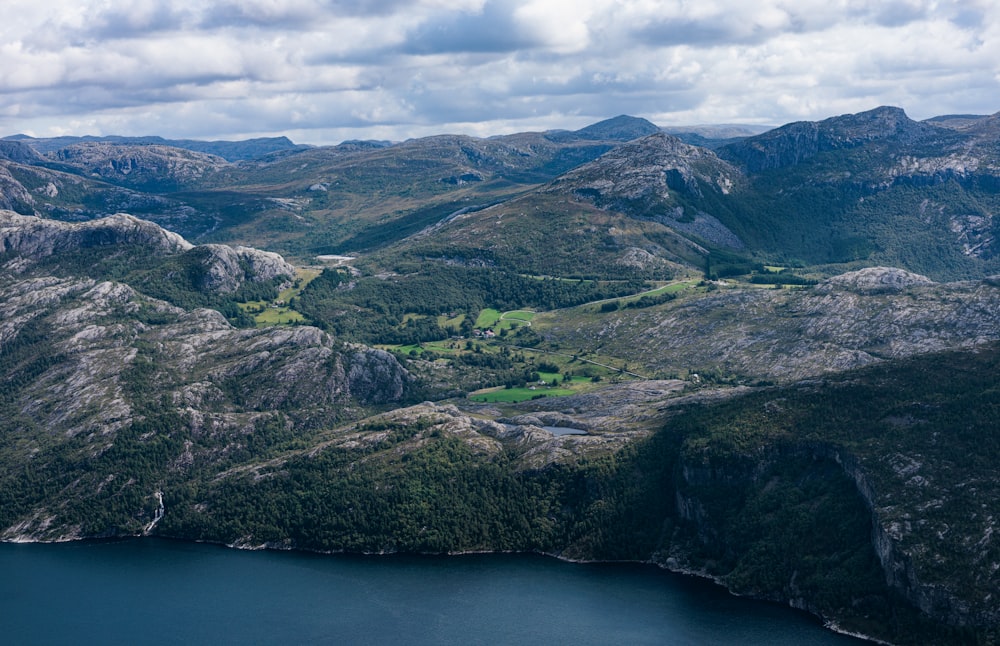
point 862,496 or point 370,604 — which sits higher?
point 862,496

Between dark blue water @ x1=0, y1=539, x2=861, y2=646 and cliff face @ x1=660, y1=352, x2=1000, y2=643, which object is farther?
dark blue water @ x1=0, y1=539, x2=861, y2=646

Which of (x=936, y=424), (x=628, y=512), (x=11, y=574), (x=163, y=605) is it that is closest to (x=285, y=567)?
(x=163, y=605)

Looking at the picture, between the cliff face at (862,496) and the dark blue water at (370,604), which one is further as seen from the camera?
the dark blue water at (370,604)

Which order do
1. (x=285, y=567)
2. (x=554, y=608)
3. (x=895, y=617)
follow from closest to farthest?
(x=895, y=617) < (x=554, y=608) < (x=285, y=567)

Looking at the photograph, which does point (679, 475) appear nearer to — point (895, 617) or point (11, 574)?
point (895, 617)

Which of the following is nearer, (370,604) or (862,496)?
(862,496)

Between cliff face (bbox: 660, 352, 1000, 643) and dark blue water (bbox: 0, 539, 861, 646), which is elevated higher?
cliff face (bbox: 660, 352, 1000, 643)

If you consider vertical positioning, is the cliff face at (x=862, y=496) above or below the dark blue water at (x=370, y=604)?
above

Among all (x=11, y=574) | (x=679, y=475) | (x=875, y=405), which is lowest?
(x=11, y=574)
